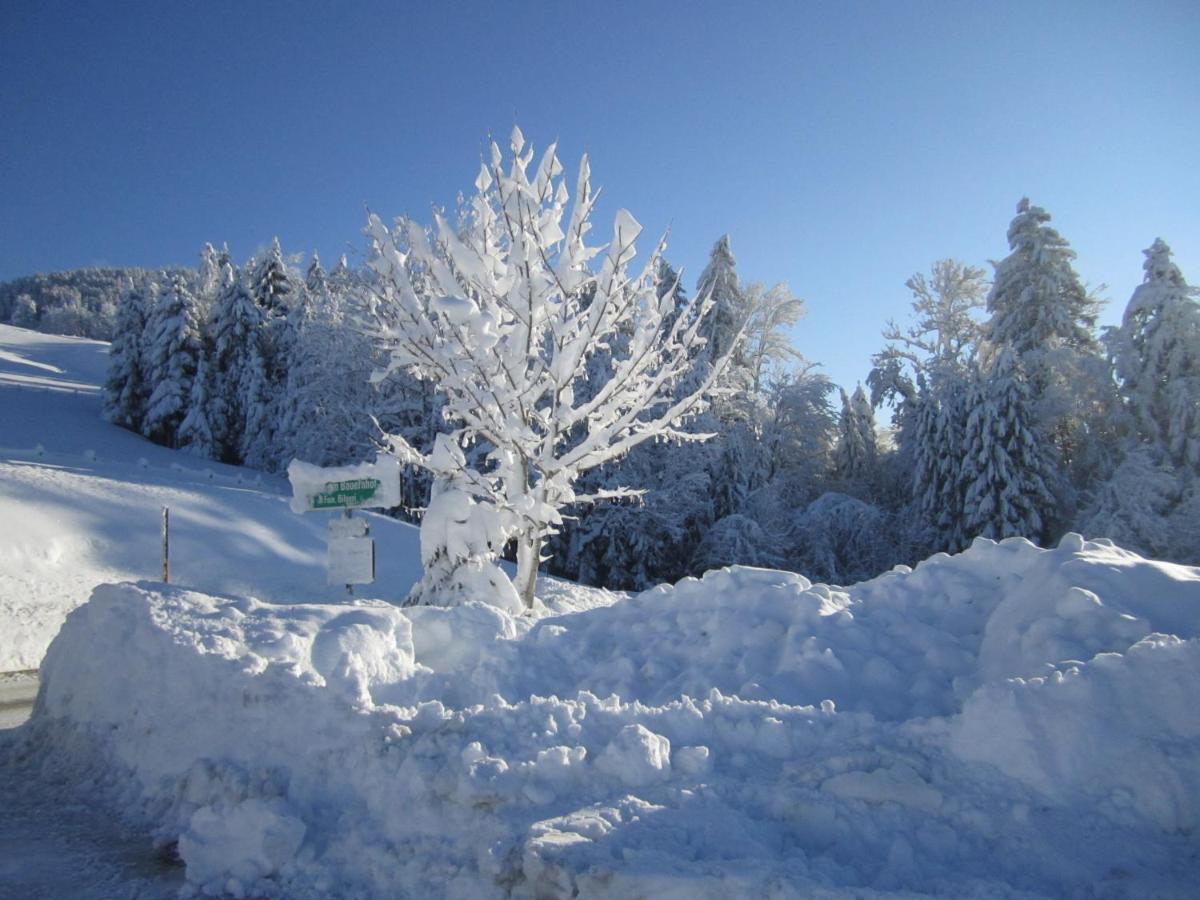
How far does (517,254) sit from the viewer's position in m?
7.57

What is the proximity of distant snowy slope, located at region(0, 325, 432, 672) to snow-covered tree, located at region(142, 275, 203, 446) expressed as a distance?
14803 millimetres

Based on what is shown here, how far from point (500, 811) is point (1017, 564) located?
4113 mm

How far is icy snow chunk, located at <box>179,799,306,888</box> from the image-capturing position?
3.08 metres

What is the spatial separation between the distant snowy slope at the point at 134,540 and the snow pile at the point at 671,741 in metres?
6.36

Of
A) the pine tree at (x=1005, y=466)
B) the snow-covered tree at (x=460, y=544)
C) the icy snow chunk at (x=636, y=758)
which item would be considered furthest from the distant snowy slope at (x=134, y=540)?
the pine tree at (x=1005, y=466)

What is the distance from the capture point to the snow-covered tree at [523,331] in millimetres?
7703

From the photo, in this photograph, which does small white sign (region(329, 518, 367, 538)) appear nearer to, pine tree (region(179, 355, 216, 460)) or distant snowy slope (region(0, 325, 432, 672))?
distant snowy slope (region(0, 325, 432, 672))

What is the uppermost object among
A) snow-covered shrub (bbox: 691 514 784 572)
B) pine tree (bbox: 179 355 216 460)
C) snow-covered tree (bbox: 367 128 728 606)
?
snow-covered tree (bbox: 367 128 728 606)

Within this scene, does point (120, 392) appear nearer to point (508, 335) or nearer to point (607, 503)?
point (607, 503)

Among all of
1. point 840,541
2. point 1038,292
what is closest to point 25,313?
point 840,541

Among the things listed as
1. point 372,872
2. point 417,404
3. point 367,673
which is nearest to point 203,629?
point 367,673

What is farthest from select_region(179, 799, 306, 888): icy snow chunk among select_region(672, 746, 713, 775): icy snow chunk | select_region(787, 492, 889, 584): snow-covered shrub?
select_region(787, 492, 889, 584): snow-covered shrub

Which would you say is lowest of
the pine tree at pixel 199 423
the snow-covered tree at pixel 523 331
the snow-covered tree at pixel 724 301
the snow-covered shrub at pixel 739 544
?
the snow-covered shrub at pixel 739 544

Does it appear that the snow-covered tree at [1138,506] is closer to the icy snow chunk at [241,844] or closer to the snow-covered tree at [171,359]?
the icy snow chunk at [241,844]
